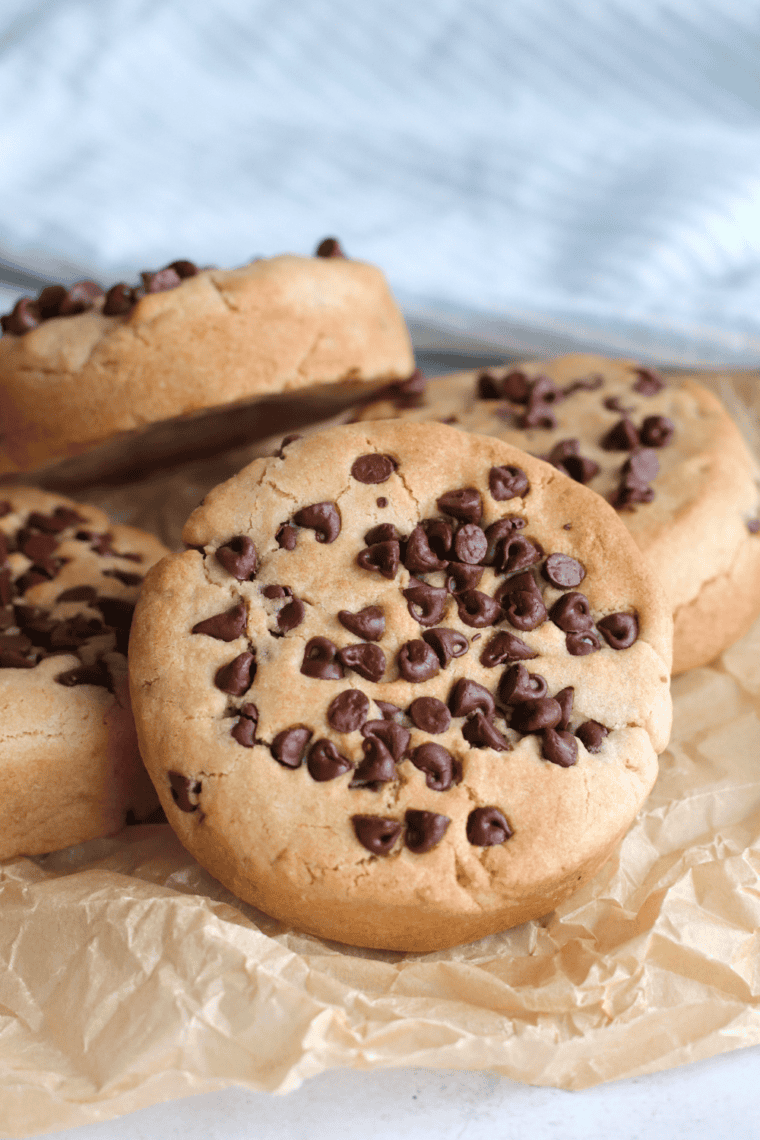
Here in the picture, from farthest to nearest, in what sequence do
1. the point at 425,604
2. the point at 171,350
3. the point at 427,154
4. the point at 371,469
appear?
1. the point at 427,154
2. the point at 171,350
3. the point at 371,469
4. the point at 425,604

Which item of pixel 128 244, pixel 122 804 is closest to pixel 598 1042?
pixel 122 804

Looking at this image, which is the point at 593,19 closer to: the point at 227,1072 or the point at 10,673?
the point at 10,673

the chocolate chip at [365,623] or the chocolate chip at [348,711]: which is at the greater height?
the chocolate chip at [365,623]

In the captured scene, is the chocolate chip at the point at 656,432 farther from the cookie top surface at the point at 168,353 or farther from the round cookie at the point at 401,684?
the cookie top surface at the point at 168,353

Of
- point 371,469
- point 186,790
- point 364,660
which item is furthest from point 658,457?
point 186,790

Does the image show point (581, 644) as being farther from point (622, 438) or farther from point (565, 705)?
point (622, 438)

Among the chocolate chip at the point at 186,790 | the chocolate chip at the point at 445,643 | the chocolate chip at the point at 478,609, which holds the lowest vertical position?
the chocolate chip at the point at 186,790

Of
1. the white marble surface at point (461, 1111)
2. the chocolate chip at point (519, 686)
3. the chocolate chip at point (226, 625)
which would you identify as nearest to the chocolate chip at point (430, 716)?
the chocolate chip at point (519, 686)
